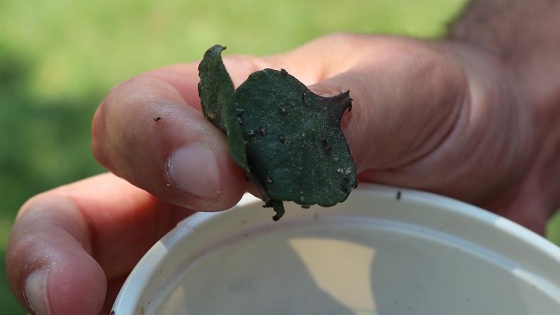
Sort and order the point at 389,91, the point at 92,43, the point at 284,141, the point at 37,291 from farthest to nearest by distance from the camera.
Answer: the point at 92,43 < the point at 389,91 < the point at 37,291 < the point at 284,141

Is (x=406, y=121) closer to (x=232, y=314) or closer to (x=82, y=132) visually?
(x=232, y=314)

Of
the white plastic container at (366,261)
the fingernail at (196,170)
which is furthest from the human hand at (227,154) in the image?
the white plastic container at (366,261)

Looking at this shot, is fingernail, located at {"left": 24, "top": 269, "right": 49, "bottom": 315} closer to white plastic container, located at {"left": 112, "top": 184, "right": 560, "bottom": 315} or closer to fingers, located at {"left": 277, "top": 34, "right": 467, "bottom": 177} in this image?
white plastic container, located at {"left": 112, "top": 184, "right": 560, "bottom": 315}

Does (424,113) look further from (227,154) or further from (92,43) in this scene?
(92,43)

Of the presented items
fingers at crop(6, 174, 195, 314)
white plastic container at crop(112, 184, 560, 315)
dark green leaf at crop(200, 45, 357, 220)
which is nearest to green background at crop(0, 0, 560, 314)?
fingers at crop(6, 174, 195, 314)

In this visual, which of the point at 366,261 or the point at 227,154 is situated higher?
the point at 227,154

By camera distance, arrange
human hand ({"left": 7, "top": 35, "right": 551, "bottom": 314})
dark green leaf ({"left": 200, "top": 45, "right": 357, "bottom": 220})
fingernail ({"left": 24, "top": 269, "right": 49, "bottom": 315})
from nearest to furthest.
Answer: dark green leaf ({"left": 200, "top": 45, "right": 357, "bottom": 220}) < human hand ({"left": 7, "top": 35, "right": 551, "bottom": 314}) < fingernail ({"left": 24, "top": 269, "right": 49, "bottom": 315})

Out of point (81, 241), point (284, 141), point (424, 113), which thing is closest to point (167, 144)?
point (284, 141)

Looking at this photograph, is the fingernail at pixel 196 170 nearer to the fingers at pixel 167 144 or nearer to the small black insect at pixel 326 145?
the fingers at pixel 167 144
